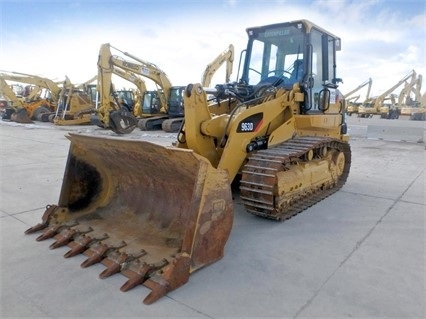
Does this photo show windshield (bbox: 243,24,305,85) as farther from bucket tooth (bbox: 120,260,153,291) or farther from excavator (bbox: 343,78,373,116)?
excavator (bbox: 343,78,373,116)

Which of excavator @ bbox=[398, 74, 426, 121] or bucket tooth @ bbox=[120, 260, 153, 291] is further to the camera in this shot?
excavator @ bbox=[398, 74, 426, 121]

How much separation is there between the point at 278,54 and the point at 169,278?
4.16 m

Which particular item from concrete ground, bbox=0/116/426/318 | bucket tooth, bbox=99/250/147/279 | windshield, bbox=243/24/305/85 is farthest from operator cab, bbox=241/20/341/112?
bucket tooth, bbox=99/250/147/279

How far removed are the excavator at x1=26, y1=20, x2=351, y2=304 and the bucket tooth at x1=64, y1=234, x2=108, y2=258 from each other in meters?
0.01

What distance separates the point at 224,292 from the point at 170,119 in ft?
46.8

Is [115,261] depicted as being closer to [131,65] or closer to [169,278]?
[169,278]

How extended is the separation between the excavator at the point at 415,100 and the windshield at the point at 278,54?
35378 mm

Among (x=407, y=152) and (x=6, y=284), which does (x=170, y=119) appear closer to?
(x=407, y=152)

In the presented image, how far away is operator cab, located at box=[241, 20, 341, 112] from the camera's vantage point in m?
4.99

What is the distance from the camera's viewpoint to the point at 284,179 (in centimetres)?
404

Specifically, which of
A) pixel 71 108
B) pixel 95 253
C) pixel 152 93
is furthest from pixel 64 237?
pixel 71 108

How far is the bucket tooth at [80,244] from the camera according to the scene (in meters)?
3.12

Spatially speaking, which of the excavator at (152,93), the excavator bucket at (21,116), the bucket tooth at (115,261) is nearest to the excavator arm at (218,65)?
the excavator at (152,93)

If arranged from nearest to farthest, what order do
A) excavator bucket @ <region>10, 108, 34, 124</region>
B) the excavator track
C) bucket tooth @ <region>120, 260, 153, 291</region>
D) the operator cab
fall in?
bucket tooth @ <region>120, 260, 153, 291</region>
the excavator track
the operator cab
excavator bucket @ <region>10, 108, 34, 124</region>
